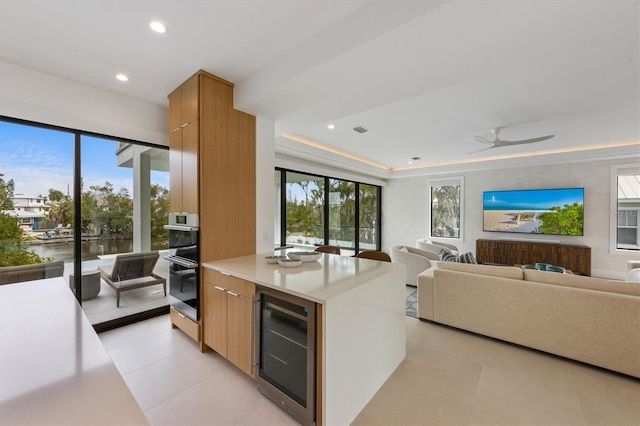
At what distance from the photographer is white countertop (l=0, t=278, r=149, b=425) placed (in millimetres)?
564

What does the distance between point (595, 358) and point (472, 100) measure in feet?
9.32

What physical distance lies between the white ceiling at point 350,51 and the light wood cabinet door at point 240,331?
1.85 m

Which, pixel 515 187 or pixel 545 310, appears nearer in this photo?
pixel 545 310

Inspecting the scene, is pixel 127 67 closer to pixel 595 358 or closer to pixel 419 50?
pixel 419 50

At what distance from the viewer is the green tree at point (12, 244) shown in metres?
2.42

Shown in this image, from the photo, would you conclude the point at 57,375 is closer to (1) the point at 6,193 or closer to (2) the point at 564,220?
(1) the point at 6,193

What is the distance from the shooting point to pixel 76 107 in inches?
102

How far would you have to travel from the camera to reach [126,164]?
3.14 m

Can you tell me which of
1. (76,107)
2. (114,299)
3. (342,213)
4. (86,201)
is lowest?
(114,299)

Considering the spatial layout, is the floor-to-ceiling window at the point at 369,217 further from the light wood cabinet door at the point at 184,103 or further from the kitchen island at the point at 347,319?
the light wood cabinet door at the point at 184,103

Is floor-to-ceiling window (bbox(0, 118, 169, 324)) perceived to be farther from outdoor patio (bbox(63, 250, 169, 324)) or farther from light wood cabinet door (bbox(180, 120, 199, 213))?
light wood cabinet door (bbox(180, 120, 199, 213))

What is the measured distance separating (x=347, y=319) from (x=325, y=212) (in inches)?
175

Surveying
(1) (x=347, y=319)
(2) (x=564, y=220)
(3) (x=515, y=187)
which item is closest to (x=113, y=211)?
(1) (x=347, y=319)

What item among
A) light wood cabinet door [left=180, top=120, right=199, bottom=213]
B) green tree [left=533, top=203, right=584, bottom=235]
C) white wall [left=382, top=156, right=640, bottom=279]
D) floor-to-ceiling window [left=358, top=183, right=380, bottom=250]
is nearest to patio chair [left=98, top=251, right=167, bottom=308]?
light wood cabinet door [left=180, top=120, right=199, bottom=213]
